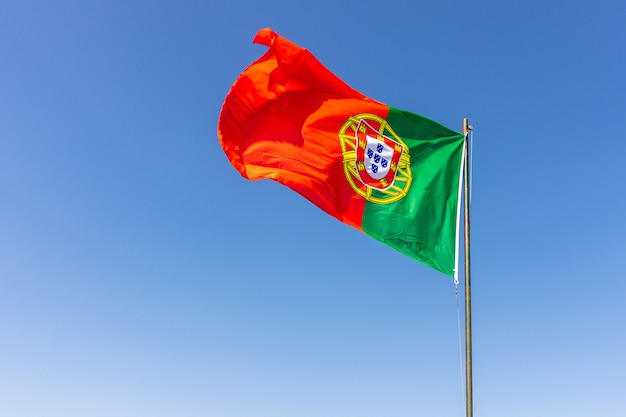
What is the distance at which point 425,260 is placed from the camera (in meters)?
17.1

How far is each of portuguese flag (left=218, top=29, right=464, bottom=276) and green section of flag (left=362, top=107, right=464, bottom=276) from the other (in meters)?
0.03

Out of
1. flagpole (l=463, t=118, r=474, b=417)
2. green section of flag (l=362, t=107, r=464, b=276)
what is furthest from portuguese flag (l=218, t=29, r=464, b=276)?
flagpole (l=463, t=118, r=474, b=417)

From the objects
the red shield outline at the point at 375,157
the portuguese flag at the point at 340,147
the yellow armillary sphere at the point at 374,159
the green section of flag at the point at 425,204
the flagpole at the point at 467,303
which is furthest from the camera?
the red shield outline at the point at 375,157

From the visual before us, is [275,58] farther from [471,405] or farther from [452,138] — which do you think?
[471,405]

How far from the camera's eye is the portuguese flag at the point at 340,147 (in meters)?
17.8

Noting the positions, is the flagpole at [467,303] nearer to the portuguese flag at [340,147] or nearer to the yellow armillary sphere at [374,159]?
the portuguese flag at [340,147]

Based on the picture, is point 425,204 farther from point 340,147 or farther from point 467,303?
point 467,303

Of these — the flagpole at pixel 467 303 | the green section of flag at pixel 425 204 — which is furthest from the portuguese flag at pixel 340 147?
the flagpole at pixel 467 303

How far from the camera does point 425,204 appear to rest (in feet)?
58.6

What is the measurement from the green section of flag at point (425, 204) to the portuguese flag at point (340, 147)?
0.09ft

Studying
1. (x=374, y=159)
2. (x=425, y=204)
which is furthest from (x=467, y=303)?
(x=374, y=159)

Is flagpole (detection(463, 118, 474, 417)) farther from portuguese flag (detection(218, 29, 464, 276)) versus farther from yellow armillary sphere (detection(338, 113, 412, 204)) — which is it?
yellow armillary sphere (detection(338, 113, 412, 204))

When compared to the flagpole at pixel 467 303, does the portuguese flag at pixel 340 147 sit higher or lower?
higher

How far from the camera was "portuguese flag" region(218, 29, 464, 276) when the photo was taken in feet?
58.4
